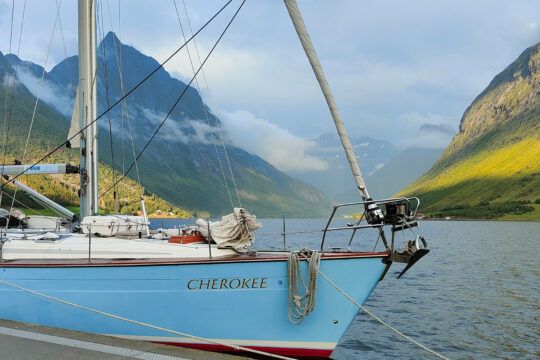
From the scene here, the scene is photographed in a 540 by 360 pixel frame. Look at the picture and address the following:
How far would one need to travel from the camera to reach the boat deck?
7.72 meters

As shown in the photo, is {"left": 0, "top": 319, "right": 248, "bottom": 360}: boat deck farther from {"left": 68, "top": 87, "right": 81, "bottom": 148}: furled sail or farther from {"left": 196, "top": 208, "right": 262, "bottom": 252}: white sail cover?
{"left": 68, "top": 87, "right": 81, "bottom": 148}: furled sail

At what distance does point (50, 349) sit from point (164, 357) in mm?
2120

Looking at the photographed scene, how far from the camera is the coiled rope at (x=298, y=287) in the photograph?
8898 mm

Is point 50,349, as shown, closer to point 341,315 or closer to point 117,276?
point 117,276

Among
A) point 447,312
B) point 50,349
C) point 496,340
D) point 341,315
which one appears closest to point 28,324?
point 50,349

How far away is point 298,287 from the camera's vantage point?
9016mm

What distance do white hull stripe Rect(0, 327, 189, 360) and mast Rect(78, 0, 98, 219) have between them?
4743 millimetres

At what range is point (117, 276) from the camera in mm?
9375

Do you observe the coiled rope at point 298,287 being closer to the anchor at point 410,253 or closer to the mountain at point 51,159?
the anchor at point 410,253

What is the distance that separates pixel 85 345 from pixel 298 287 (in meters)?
4.22

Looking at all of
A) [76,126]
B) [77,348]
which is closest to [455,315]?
[77,348]

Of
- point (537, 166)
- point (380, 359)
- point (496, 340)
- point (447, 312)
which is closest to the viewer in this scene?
point (380, 359)

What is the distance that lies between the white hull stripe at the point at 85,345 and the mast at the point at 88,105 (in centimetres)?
474

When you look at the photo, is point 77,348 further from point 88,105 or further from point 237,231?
point 88,105
